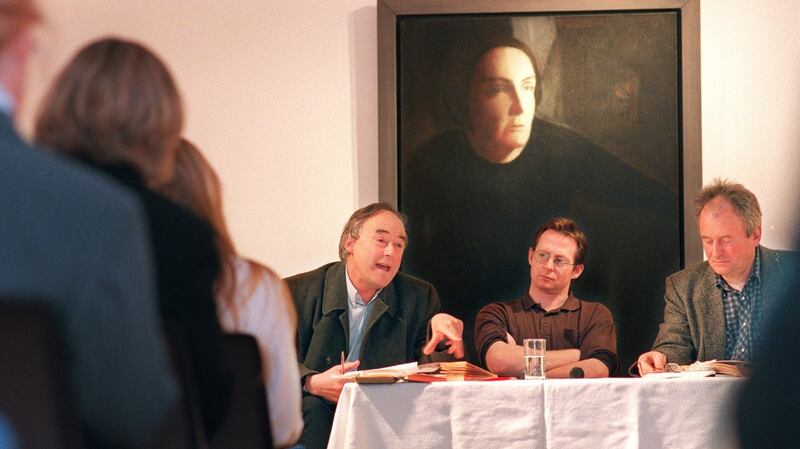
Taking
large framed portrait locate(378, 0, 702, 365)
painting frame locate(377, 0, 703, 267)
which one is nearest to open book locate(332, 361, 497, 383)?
large framed portrait locate(378, 0, 702, 365)

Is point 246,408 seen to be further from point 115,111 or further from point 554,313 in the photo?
point 554,313

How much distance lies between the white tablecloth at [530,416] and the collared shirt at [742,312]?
961mm

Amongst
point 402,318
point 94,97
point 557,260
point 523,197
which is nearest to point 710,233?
point 557,260

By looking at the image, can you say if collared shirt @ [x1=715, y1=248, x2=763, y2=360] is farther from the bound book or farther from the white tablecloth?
the bound book

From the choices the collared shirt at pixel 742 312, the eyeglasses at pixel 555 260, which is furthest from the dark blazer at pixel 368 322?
the collared shirt at pixel 742 312

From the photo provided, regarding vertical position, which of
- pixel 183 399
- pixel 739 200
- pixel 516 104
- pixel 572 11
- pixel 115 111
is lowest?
pixel 183 399

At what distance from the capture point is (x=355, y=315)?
164 inches

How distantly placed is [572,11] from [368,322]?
70.9 inches

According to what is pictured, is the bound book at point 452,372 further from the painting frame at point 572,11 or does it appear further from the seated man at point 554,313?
the painting frame at point 572,11

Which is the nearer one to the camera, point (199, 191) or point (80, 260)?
point (80, 260)

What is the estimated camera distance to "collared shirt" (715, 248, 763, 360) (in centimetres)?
413

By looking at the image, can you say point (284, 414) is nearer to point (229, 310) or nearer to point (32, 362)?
point (229, 310)

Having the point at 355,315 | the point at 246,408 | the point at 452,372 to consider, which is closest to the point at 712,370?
the point at 452,372

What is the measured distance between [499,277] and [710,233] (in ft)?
3.28
